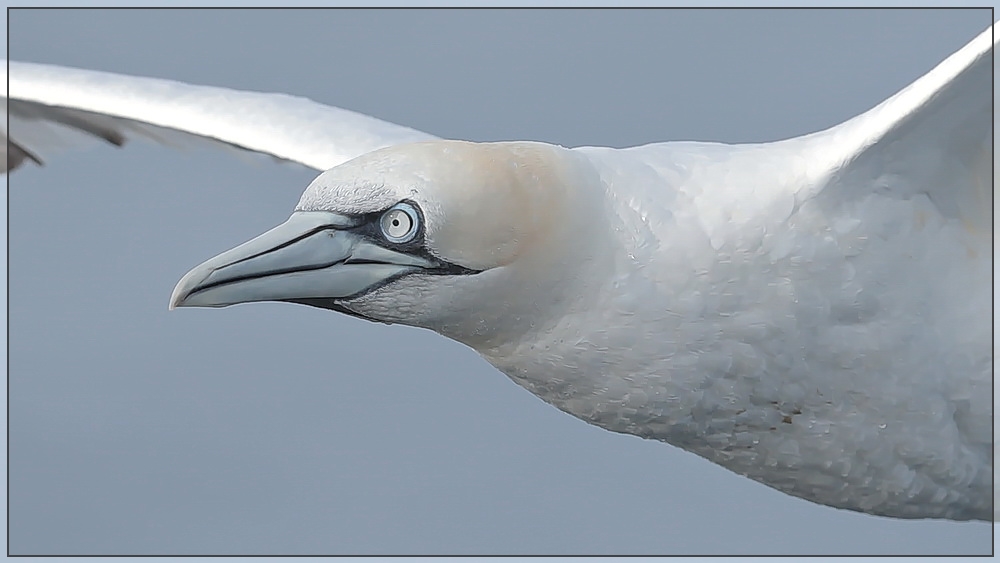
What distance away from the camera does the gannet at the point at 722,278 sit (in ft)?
12.5

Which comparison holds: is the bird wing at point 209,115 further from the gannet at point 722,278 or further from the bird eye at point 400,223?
the bird eye at point 400,223

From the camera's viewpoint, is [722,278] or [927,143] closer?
[722,278]

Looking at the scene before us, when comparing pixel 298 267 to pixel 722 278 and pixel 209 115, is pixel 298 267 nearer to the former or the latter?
pixel 722 278

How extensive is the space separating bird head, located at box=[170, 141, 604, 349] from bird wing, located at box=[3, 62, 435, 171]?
171 centimetres

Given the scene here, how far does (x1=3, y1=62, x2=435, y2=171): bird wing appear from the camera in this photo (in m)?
5.68

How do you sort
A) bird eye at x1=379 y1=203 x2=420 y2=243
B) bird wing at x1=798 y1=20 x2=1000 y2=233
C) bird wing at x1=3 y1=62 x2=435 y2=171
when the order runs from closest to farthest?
bird eye at x1=379 y1=203 x2=420 y2=243
bird wing at x1=798 y1=20 x2=1000 y2=233
bird wing at x1=3 y1=62 x2=435 y2=171

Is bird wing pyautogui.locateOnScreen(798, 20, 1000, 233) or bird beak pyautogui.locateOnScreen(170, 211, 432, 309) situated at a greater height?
bird wing pyautogui.locateOnScreen(798, 20, 1000, 233)

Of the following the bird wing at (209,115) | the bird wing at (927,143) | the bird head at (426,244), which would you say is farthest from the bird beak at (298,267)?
the bird wing at (209,115)

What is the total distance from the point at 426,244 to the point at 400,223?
8 cm

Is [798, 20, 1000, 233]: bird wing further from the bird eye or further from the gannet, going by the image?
the bird eye

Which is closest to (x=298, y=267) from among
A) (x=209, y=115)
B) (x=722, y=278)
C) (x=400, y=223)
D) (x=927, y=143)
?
(x=400, y=223)

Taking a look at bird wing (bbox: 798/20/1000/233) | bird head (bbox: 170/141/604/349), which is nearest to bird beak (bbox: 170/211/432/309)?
bird head (bbox: 170/141/604/349)

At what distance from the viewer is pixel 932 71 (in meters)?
4.01

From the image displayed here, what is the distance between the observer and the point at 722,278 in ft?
13.4
